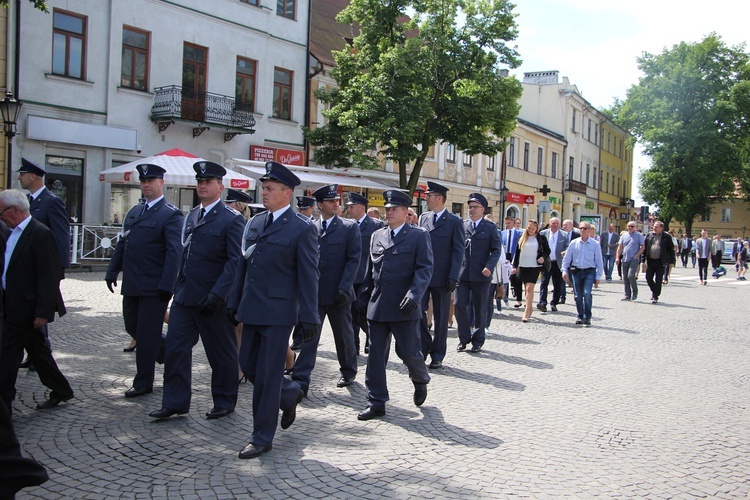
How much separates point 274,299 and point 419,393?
1.93m

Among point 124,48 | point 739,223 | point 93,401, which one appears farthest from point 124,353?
point 739,223

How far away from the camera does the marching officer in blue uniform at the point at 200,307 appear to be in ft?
18.5

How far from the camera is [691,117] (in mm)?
52688

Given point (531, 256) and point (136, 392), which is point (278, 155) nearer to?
point (531, 256)

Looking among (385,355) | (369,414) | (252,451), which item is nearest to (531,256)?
(385,355)

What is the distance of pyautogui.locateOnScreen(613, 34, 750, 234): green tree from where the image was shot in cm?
5159

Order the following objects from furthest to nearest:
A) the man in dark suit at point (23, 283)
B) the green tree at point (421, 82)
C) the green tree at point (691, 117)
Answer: the green tree at point (691, 117)
the green tree at point (421, 82)
the man in dark suit at point (23, 283)

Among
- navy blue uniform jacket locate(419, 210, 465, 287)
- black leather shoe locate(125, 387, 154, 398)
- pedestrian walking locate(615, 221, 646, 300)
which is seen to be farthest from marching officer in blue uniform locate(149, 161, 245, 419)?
pedestrian walking locate(615, 221, 646, 300)

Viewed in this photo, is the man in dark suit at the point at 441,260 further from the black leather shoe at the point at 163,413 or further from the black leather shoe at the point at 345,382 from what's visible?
the black leather shoe at the point at 163,413

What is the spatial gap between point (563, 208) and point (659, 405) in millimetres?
49457

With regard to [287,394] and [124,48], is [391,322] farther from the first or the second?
[124,48]

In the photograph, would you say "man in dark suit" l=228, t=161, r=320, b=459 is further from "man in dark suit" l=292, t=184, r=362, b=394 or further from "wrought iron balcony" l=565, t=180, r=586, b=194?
"wrought iron balcony" l=565, t=180, r=586, b=194

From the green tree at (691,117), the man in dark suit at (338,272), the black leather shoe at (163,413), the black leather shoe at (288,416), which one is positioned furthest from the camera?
the green tree at (691,117)

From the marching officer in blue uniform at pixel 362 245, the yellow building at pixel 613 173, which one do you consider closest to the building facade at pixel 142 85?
the marching officer in blue uniform at pixel 362 245
